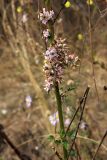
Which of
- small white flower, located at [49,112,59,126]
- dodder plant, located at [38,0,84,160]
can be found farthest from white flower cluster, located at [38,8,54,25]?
small white flower, located at [49,112,59,126]

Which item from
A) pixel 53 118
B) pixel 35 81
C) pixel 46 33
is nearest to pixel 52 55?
pixel 46 33

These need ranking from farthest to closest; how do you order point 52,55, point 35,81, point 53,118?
point 35,81 < point 53,118 < point 52,55

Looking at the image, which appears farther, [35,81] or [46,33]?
[35,81]

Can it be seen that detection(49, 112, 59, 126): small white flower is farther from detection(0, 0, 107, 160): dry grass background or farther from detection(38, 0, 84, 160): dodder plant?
detection(38, 0, 84, 160): dodder plant

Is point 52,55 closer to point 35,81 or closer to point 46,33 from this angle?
point 46,33

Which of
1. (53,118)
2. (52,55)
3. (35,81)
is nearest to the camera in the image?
(52,55)

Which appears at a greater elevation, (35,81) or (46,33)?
(46,33)

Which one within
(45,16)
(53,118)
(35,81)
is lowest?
(53,118)
